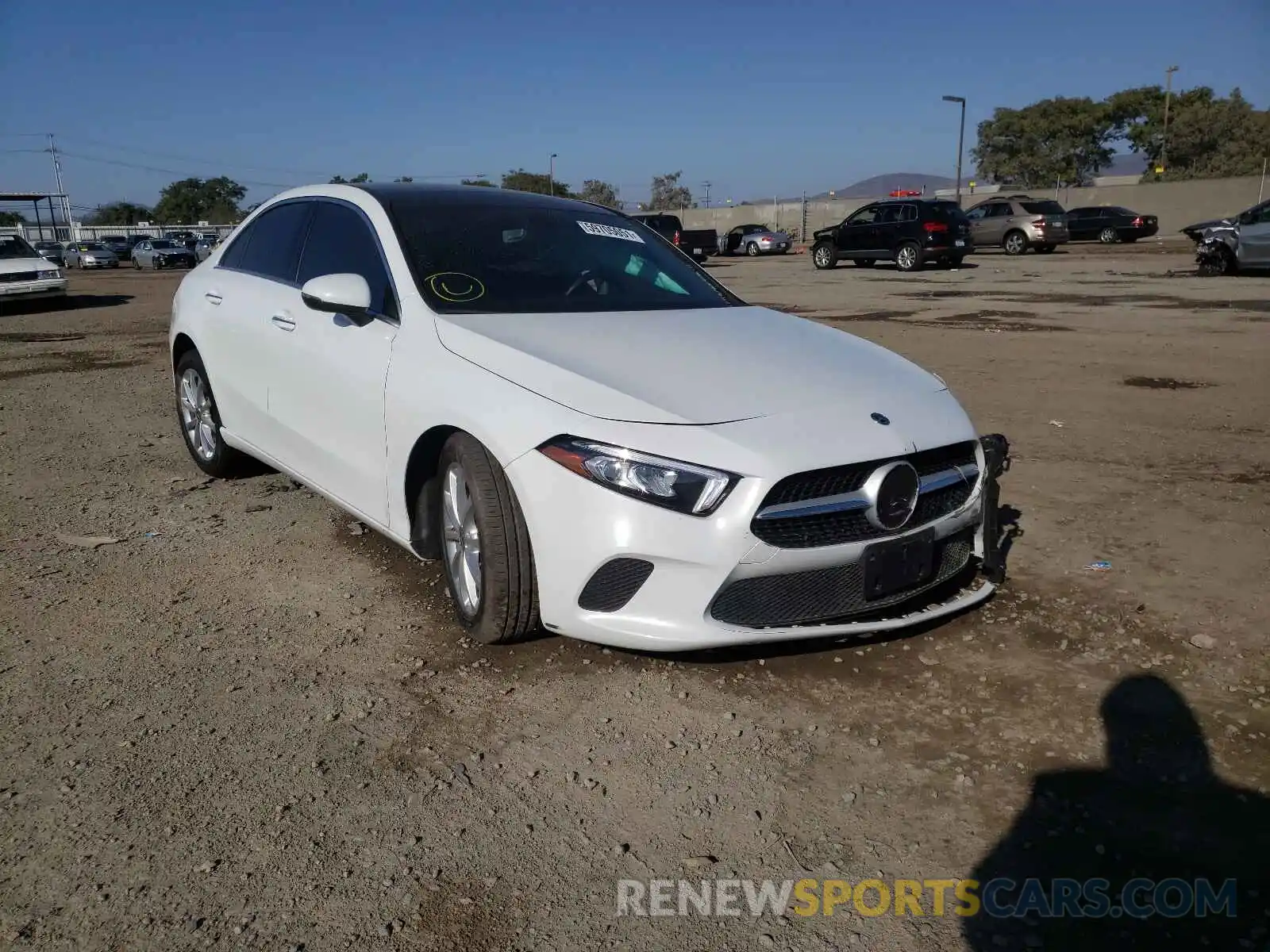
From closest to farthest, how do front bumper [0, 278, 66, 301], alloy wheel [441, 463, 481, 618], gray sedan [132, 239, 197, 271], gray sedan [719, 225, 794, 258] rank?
alloy wheel [441, 463, 481, 618]
front bumper [0, 278, 66, 301]
gray sedan [719, 225, 794, 258]
gray sedan [132, 239, 197, 271]

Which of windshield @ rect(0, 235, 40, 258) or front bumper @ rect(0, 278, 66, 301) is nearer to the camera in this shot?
front bumper @ rect(0, 278, 66, 301)

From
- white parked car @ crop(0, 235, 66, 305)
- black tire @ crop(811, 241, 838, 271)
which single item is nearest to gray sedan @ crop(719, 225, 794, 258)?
black tire @ crop(811, 241, 838, 271)

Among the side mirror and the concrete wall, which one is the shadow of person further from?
the concrete wall

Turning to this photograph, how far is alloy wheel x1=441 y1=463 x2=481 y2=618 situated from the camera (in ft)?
11.1

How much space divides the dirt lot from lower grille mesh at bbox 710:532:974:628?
0.29 metres

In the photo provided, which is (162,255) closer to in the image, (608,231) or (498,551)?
(608,231)

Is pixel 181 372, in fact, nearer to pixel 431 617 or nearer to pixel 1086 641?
pixel 431 617

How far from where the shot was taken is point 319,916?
2193 millimetres

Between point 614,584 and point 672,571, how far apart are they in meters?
A: 0.18

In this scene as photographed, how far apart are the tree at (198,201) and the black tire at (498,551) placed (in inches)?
4093

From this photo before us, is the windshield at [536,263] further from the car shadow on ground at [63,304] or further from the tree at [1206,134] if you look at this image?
the tree at [1206,134]

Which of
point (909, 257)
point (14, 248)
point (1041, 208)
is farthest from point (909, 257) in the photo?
point (14, 248)

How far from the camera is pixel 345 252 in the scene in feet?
13.9

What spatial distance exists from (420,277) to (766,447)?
5.34 feet
